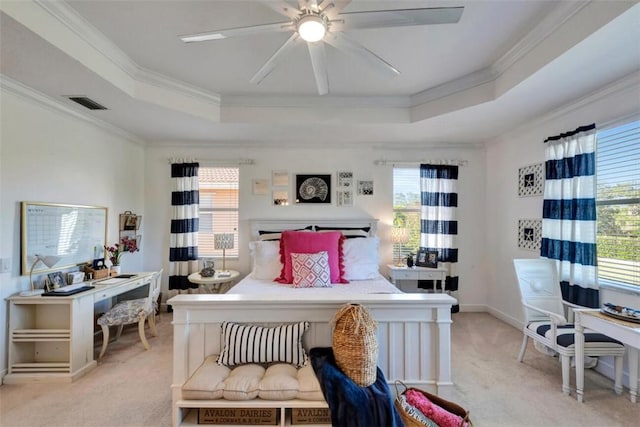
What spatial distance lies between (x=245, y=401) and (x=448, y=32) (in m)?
2.72

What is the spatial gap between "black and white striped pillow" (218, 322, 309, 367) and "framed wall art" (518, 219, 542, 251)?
299 centimetres

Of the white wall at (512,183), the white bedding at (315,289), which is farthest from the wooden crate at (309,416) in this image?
the white wall at (512,183)

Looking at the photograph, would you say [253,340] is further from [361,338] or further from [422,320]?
[422,320]

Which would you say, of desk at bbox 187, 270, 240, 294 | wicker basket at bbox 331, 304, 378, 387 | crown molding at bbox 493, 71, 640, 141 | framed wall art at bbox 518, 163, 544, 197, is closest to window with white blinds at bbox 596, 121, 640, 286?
crown molding at bbox 493, 71, 640, 141

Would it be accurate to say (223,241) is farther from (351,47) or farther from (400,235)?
(351,47)

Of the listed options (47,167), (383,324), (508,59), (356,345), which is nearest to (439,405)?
(383,324)

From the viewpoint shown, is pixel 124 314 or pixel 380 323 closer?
pixel 380 323

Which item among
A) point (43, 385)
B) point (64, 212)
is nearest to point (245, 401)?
point (43, 385)

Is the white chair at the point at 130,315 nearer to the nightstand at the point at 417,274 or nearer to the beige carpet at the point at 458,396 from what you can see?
the beige carpet at the point at 458,396

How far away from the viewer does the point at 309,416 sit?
5.13ft

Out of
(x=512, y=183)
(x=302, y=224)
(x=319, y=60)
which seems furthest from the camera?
(x=302, y=224)

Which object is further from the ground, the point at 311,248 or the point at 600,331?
the point at 311,248

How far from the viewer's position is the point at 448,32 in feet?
6.75

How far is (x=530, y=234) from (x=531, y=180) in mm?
638
